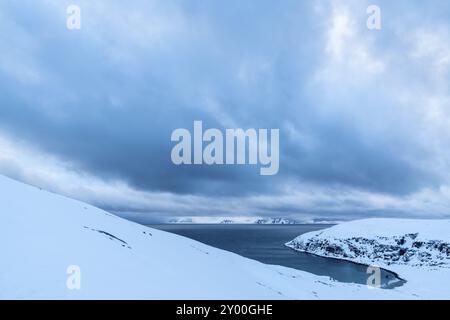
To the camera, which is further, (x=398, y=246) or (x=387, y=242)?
(x=387, y=242)

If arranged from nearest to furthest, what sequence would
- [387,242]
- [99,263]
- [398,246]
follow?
[99,263] < [398,246] < [387,242]

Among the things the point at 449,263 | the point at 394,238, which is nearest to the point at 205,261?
the point at 449,263

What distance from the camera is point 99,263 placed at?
18.7 meters

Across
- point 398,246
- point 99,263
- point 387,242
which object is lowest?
point 398,246

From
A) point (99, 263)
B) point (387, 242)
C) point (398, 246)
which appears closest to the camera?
point (99, 263)

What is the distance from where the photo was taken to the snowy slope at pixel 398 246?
7090 cm

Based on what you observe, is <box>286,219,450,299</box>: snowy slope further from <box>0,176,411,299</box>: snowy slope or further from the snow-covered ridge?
<box>0,176,411,299</box>: snowy slope

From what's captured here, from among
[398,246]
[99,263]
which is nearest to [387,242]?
[398,246]

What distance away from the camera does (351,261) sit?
10119 centimetres

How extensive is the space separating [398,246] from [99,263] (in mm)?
105430

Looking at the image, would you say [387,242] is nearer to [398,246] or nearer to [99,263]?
[398,246]

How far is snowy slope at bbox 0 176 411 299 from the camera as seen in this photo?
15.1 meters

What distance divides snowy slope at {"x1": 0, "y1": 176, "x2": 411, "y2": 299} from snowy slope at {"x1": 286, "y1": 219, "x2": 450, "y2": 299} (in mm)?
44830

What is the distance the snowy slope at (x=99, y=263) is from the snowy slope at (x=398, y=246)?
4483cm
